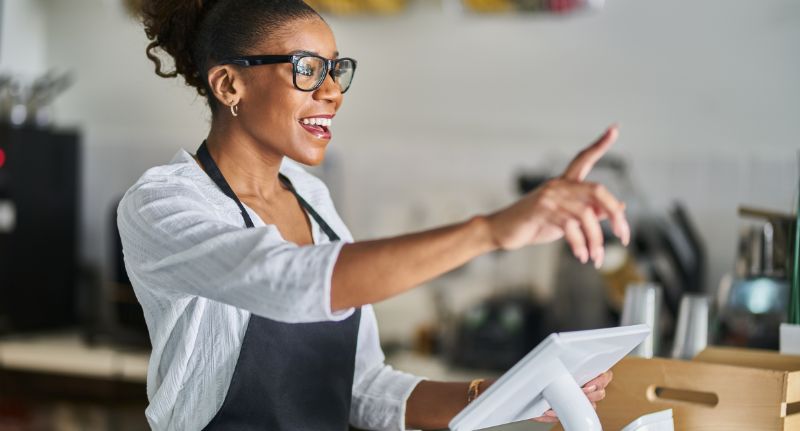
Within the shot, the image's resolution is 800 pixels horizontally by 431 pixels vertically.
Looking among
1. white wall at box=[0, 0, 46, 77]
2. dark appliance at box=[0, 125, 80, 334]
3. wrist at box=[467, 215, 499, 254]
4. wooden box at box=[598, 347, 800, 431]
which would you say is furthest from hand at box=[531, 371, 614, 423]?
white wall at box=[0, 0, 46, 77]

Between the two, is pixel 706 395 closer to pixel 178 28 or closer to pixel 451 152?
pixel 178 28

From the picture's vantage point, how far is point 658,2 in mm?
3521

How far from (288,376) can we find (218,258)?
0.36 metres

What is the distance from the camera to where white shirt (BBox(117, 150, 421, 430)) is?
1.08 meters

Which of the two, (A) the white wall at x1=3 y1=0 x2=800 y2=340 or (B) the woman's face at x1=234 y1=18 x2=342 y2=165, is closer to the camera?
(B) the woman's face at x1=234 y1=18 x2=342 y2=165

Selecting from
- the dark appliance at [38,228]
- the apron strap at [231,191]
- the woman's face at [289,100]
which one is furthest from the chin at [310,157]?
the dark appliance at [38,228]

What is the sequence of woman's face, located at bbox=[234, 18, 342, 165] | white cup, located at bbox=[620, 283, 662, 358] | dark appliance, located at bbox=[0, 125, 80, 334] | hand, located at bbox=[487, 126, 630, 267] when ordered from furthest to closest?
dark appliance, located at bbox=[0, 125, 80, 334], white cup, located at bbox=[620, 283, 662, 358], woman's face, located at bbox=[234, 18, 342, 165], hand, located at bbox=[487, 126, 630, 267]

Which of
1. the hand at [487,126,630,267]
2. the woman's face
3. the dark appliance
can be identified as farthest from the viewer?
the dark appliance

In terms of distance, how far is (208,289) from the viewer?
1.15 m

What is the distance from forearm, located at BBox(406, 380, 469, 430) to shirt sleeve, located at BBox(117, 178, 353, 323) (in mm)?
451

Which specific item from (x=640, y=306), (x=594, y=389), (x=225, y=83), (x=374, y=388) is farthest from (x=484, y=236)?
(x=640, y=306)

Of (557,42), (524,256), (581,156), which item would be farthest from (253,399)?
(557,42)

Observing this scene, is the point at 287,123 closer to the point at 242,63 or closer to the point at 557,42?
the point at 242,63

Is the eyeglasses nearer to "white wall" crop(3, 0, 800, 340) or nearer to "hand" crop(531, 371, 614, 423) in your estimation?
"hand" crop(531, 371, 614, 423)
